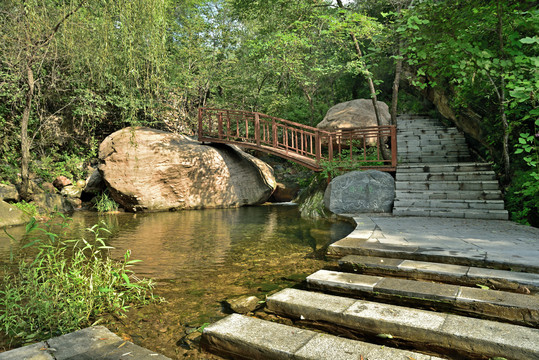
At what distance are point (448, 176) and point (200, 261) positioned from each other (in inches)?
208

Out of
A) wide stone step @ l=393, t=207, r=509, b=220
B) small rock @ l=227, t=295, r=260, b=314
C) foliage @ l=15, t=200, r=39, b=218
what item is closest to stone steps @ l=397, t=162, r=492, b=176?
wide stone step @ l=393, t=207, r=509, b=220

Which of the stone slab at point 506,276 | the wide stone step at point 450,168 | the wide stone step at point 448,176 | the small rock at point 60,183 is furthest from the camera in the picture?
the small rock at point 60,183

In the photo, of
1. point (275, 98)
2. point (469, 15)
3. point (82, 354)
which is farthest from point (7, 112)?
point (469, 15)

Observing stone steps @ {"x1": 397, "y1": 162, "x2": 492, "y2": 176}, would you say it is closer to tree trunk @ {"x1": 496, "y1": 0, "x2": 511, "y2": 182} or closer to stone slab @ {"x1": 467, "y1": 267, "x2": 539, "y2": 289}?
tree trunk @ {"x1": 496, "y1": 0, "x2": 511, "y2": 182}

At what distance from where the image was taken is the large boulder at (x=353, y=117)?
37.2 ft

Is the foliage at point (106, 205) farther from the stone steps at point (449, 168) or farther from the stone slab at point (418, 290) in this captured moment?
the stone slab at point (418, 290)

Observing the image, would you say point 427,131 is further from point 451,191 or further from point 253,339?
point 253,339

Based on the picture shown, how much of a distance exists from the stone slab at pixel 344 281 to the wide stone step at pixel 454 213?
3551mm

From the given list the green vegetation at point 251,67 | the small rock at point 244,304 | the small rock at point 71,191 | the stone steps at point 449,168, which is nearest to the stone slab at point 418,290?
the small rock at point 244,304

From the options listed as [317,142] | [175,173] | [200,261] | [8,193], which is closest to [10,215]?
[8,193]

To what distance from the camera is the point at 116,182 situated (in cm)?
912

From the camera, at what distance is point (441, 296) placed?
241cm

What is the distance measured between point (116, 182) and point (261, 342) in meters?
8.42

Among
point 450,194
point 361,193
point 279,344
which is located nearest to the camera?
point 279,344
